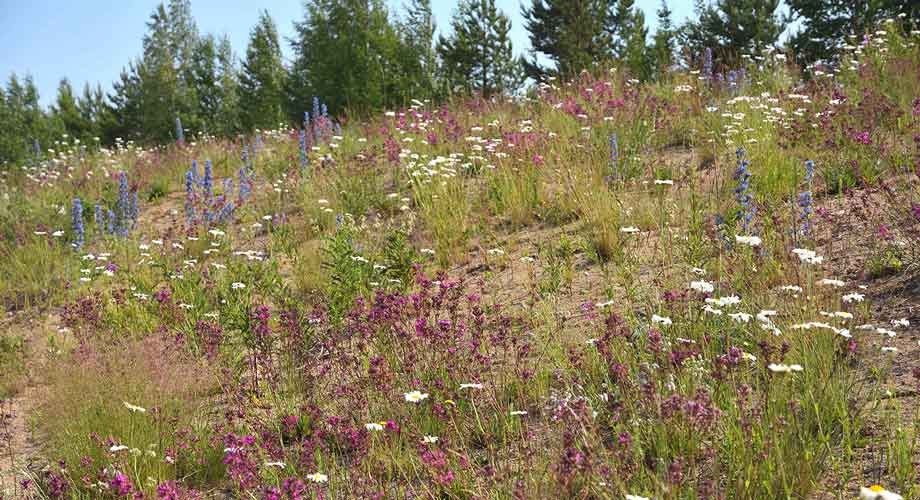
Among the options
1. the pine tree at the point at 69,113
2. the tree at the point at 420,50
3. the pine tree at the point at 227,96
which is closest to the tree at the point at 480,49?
the tree at the point at 420,50

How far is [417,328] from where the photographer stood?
3.59 m

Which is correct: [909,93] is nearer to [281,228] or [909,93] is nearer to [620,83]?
[620,83]

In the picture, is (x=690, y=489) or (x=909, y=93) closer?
(x=690, y=489)

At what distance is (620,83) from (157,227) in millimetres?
6463

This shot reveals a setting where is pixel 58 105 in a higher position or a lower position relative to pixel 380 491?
higher

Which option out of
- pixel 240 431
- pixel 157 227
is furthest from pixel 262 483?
pixel 157 227

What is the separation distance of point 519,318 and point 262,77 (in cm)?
4203

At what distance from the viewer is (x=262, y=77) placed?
142 feet

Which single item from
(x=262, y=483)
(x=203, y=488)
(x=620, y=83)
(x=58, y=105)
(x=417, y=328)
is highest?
(x=58, y=105)

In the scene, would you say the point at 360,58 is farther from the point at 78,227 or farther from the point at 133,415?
the point at 133,415

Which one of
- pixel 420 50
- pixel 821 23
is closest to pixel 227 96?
pixel 420 50

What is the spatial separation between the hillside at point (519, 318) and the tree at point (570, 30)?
22.6m

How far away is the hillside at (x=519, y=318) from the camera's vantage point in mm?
2674

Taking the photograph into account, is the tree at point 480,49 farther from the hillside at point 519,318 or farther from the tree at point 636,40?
the hillside at point 519,318
